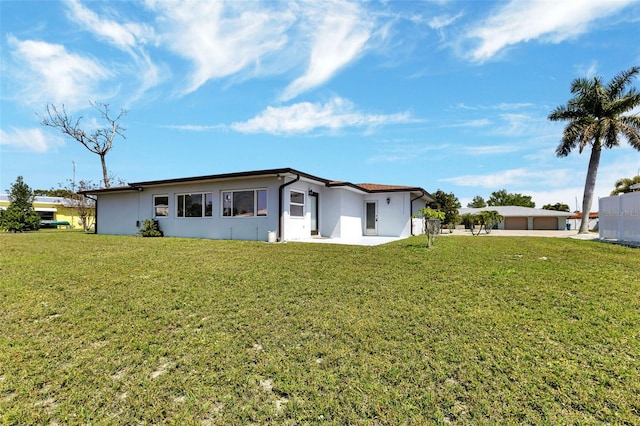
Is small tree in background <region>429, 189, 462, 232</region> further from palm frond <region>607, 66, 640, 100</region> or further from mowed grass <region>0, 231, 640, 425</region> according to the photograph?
mowed grass <region>0, 231, 640, 425</region>

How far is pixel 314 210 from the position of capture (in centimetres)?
1566

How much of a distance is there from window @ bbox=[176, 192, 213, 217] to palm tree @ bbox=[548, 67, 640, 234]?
23.2 meters

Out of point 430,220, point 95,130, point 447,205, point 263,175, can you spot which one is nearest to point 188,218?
point 263,175

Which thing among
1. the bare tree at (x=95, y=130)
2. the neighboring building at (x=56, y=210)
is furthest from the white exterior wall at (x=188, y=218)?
the neighboring building at (x=56, y=210)

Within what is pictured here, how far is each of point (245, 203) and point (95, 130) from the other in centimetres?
2281

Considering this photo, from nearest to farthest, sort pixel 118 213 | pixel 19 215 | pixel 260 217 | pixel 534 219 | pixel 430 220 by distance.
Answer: pixel 430 220 → pixel 260 217 → pixel 118 213 → pixel 19 215 → pixel 534 219

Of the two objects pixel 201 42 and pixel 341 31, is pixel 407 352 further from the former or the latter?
pixel 201 42

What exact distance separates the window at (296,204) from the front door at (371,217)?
551 centimetres

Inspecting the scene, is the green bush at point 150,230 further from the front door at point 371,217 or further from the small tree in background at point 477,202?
the small tree in background at point 477,202

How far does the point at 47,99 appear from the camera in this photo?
83.3 ft

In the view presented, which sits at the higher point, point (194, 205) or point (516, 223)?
point (194, 205)

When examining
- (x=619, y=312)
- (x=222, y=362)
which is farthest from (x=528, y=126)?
(x=222, y=362)

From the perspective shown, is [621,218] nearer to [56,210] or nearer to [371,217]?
[371,217]

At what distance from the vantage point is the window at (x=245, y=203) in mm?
13492
